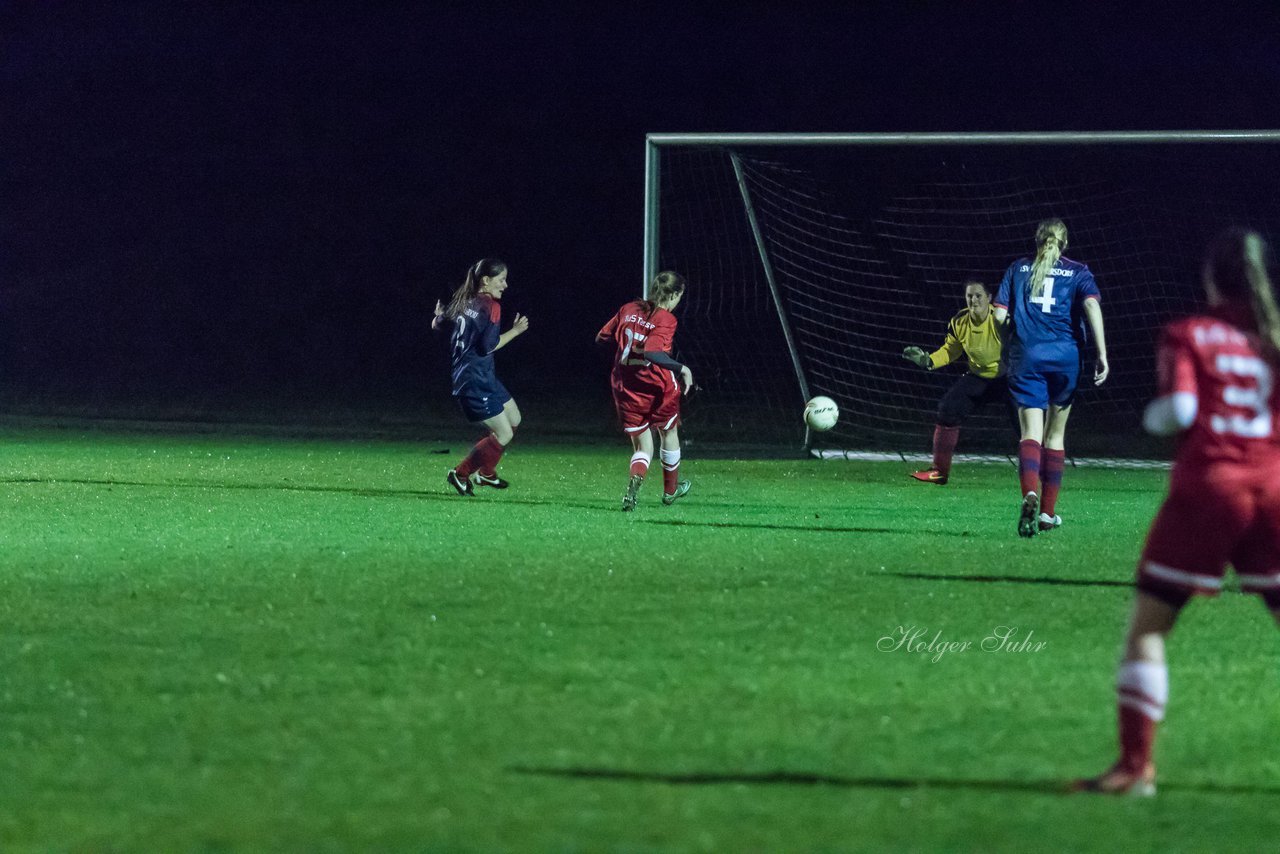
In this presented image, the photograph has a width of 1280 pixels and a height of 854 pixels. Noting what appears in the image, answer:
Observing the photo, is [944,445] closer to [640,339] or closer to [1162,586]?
[640,339]

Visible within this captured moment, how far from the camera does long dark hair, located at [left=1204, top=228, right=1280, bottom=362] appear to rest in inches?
175

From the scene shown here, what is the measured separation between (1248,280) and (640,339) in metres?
7.42

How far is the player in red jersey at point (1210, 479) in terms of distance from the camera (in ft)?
14.4

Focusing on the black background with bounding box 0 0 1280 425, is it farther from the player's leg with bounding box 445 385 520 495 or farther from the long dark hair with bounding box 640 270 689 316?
the long dark hair with bounding box 640 270 689 316

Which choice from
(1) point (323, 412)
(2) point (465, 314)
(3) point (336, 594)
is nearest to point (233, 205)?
(1) point (323, 412)

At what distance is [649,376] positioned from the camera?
1195cm

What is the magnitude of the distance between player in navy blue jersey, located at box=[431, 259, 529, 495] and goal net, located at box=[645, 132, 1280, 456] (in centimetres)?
712

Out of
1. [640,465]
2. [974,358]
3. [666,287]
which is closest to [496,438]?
[640,465]

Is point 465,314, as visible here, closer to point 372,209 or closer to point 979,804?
point 979,804

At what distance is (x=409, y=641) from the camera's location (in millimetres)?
6816

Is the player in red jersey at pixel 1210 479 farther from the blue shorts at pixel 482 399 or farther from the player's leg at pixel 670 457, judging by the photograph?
the blue shorts at pixel 482 399

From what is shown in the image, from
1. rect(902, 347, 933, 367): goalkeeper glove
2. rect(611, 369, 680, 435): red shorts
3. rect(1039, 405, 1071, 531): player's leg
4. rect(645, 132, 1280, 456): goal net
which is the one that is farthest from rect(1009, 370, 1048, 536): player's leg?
rect(645, 132, 1280, 456): goal net
